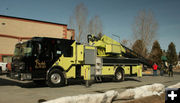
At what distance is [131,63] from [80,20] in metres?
22.1

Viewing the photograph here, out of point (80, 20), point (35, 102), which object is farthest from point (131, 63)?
point (80, 20)

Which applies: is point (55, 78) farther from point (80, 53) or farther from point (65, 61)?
point (80, 53)

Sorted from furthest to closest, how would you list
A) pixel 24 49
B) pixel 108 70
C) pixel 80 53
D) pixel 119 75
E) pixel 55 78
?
pixel 119 75 < pixel 108 70 < pixel 80 53 < pixel 55 78 < pixel 24 49

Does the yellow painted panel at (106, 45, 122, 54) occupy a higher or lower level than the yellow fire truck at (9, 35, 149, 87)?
higher

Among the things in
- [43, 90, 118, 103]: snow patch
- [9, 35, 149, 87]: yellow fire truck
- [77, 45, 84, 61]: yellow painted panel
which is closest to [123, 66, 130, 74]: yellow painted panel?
[9, 35, 149, 87]: yellow fire truck

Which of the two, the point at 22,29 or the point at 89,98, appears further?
the point at 22,29

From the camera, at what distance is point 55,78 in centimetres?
1120

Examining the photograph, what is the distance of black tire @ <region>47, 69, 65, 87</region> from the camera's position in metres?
10.9

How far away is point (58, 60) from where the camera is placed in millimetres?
11352

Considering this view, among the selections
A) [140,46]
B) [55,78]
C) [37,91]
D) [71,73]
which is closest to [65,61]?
[71,73]

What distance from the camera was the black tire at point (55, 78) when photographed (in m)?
10.9

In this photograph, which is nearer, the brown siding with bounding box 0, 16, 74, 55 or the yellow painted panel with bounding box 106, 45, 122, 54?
the yellow painted panel with bounding box 106, 45, 122, 54

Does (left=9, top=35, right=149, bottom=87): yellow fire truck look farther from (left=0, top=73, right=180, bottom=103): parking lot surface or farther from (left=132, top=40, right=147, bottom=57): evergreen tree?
(left=132, top=40, right=147, bottom=57): evergreen tree

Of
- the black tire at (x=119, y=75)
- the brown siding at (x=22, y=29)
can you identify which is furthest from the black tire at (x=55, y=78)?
the brown siding at (x=22, y=29)
